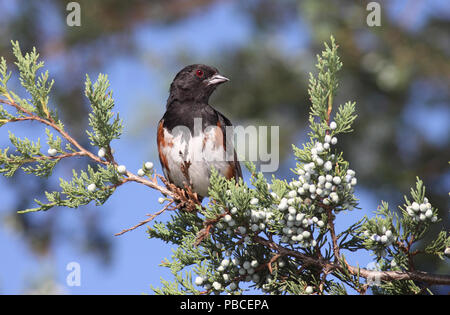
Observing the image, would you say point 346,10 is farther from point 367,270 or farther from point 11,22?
point 367,270

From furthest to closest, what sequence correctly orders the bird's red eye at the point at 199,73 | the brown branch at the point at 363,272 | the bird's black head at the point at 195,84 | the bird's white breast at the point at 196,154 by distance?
the bird's red eye at the point at 199,73 < the bird's black head at the point at 195,84 < the bird's white breast at the point at 196,154 < the brown branch at the point at 363,272

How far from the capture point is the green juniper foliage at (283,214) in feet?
6.52

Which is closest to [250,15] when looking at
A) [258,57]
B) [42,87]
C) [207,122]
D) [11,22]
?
[258,57]

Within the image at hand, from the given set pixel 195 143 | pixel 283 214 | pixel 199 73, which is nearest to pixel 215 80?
pixel 199 73

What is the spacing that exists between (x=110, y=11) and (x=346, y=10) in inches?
105

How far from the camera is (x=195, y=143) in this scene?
3039 millimetres

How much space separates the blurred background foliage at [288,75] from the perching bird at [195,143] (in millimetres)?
2122

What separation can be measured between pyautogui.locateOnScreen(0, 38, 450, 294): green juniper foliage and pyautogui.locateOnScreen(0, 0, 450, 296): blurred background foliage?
→ 2.81 meters

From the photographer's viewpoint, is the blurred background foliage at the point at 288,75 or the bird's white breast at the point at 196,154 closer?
the bird's white breast at the point at 196,154

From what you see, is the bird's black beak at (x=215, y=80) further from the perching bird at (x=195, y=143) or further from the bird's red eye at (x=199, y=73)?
the perching bird at (x=195, y=143)

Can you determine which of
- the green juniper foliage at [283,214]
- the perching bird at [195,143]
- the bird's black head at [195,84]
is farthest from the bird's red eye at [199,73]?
the green juniper foliage at [283,214]

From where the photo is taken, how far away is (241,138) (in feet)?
16.9

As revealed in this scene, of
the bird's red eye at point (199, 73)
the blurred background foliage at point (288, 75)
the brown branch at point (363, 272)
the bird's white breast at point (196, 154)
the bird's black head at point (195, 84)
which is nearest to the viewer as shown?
the brown branch at point (363, 272)
